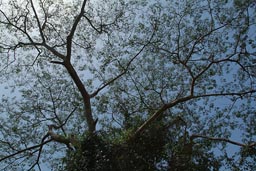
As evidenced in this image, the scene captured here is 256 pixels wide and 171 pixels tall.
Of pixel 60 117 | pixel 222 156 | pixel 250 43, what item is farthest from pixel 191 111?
pixel 60 117

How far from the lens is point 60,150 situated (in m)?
14.5

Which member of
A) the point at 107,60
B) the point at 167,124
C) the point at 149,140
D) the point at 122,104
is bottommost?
the point at 149,140

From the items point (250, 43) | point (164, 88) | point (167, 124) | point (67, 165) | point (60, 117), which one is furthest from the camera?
point (60, 117)

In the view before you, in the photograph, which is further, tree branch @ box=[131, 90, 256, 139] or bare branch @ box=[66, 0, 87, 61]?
bare branch @ box=[66, 0, 87, 61]

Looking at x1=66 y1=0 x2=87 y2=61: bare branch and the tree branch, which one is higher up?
x1=66 y1=0 x2=87 y2=61: bare branch

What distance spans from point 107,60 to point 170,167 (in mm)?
5686

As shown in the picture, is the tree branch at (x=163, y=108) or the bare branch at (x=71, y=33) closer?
the tree branch at (x=163, y=108)

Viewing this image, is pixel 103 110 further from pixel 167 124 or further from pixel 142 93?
pixel 167 124

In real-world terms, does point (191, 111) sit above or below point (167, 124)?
above

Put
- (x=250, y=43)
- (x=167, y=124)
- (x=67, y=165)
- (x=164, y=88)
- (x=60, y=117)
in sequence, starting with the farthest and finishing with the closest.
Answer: (x=60, y=117) → (x=164, y=88) → (x=250, y=43) → (x=167, y=124) → (x=67, y=165)

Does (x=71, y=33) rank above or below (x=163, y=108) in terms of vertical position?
above

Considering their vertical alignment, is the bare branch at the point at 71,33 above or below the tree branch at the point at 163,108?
above

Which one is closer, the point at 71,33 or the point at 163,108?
the point at 163,108

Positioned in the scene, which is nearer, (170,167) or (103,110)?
(170,167)
